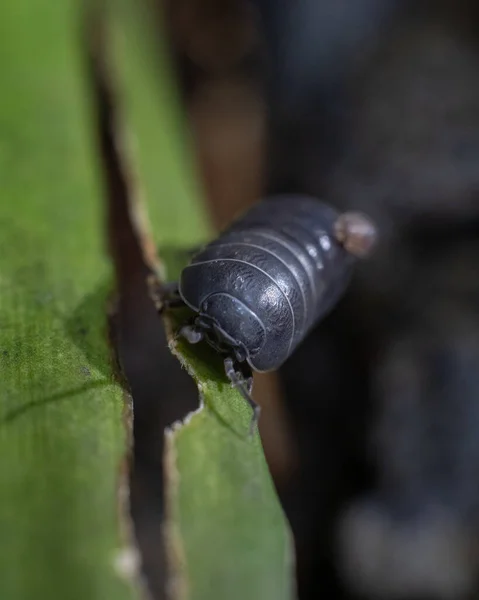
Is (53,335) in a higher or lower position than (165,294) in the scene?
higher

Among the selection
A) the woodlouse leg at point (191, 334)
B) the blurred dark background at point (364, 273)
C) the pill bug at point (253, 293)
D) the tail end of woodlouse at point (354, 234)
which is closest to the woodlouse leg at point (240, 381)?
the pill bug at point (253, 293)

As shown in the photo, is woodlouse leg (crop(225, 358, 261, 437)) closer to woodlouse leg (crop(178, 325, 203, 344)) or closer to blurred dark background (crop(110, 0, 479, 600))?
woodlouse leg (crop(178, 325, 203, 344))

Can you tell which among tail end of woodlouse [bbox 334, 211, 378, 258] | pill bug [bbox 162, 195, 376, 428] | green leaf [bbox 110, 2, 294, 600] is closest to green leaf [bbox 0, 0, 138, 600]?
green leaf [bbox 110, 2, 294, 600]

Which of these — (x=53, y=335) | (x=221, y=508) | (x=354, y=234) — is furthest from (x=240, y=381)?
(x=354, y=234)

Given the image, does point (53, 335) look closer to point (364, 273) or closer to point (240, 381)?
point (240, 381)

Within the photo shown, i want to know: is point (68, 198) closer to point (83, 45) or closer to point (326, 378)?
point (83, 45)

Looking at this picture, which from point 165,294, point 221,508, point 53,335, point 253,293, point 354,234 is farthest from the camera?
point 354,234

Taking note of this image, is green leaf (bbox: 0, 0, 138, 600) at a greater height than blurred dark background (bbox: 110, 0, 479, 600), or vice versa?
green leaf (bbox: 0, 0, 138, 600)
